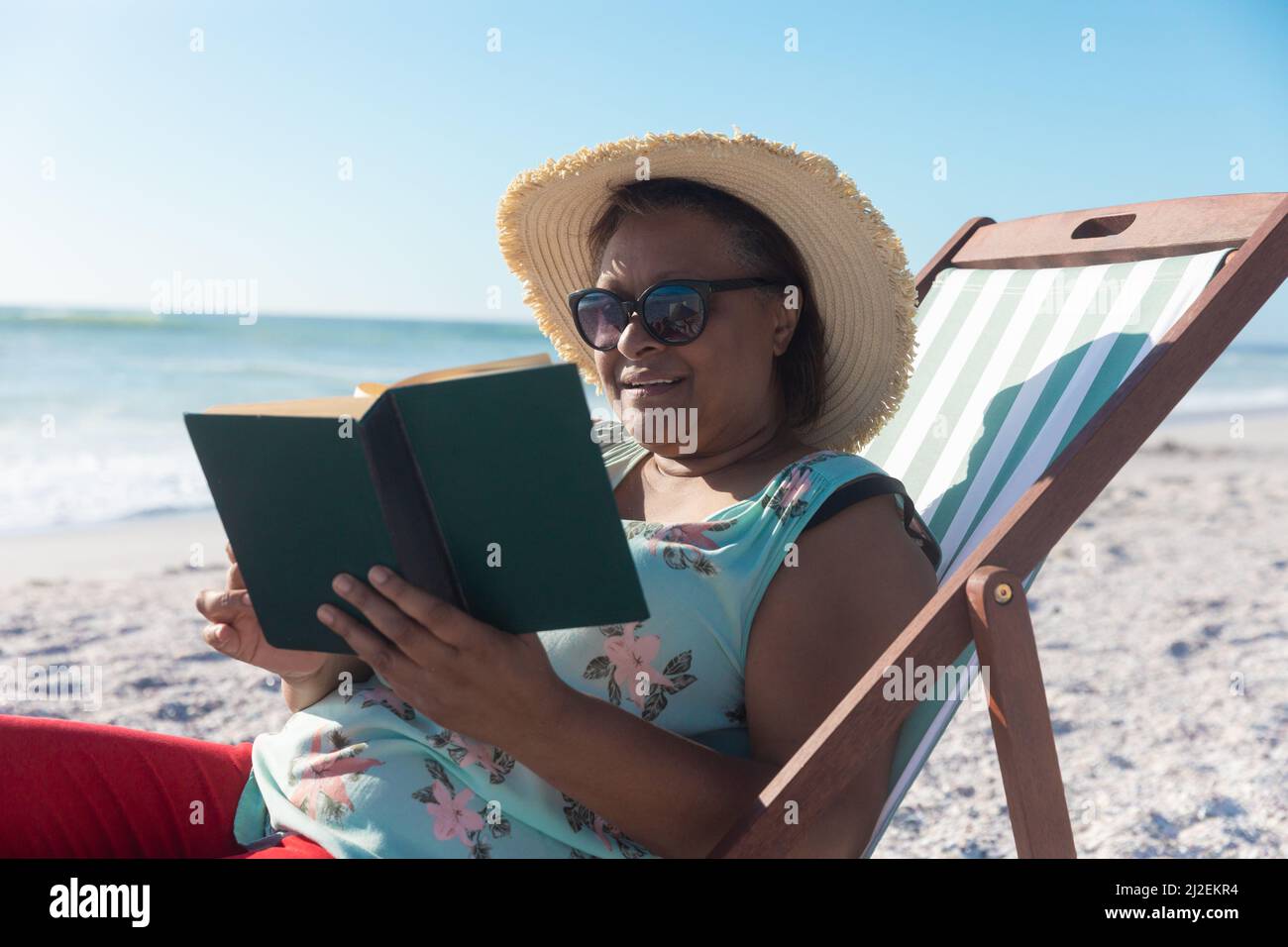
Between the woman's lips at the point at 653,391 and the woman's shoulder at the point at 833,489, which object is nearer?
the woman's shoulder at the point at 833,489

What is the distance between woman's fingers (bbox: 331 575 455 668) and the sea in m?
7.14

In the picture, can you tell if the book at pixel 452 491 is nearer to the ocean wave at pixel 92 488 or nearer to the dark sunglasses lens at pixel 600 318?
the dark sunglasses lens at pixel 600 318

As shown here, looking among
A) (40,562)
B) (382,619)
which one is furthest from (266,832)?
(40,562)

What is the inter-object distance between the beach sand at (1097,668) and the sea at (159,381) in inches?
85.9

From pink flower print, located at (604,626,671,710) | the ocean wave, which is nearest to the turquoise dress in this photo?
pink flower print, located at (604,626,671,710)

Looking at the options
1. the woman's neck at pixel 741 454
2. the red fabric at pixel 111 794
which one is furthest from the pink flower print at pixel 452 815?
the woman's neck at pixel 741 454

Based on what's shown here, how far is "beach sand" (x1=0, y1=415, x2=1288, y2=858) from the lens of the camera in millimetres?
3562

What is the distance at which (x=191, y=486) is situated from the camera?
11.2 m

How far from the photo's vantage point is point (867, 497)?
189 cm

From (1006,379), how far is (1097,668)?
2.73m

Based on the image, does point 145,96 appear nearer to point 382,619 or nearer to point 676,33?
point 676,33

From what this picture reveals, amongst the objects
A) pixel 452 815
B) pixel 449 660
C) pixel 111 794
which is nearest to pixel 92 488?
pixel 111 794

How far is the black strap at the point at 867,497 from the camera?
6.11 ft

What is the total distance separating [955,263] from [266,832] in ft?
7.05
